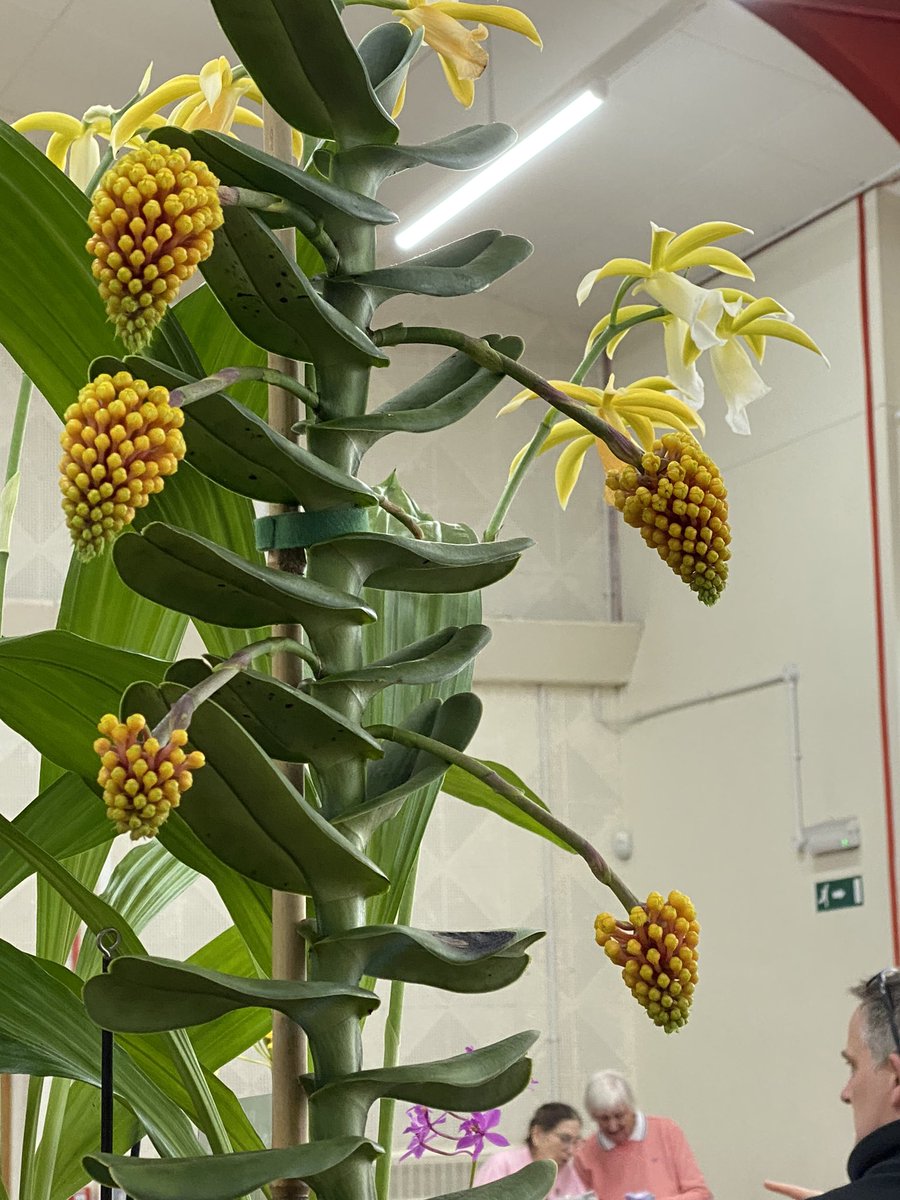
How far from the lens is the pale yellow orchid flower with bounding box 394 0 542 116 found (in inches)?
23.1

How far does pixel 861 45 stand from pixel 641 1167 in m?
4.43

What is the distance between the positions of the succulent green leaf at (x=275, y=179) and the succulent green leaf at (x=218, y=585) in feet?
0.39

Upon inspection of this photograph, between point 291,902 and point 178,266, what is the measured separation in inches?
8.5

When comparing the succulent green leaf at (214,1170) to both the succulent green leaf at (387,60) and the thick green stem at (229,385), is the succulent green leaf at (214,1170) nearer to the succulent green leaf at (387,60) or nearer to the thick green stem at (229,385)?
the thick green stem at (229,385)

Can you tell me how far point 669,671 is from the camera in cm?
743

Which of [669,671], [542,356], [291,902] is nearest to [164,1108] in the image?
[291,902]

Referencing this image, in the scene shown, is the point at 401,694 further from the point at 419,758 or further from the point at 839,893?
the point at 839,893

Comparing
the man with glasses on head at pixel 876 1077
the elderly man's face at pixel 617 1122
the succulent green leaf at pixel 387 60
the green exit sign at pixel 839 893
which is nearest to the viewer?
the succulent green leaf at pixel 387 60

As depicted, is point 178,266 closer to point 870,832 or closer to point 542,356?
point 870,832

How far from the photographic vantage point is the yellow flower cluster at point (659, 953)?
1.40ft

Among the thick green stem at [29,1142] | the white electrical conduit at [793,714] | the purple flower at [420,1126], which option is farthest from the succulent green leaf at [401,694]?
the white electrical conduit at [793,714]

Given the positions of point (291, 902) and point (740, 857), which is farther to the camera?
point (740, 857)

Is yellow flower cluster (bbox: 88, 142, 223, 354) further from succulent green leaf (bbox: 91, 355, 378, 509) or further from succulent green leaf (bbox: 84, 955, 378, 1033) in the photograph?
succulent green leaf (bbox: 84, 955, 378, 1033)

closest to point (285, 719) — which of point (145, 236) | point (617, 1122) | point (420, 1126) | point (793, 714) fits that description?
point (145, 236)
